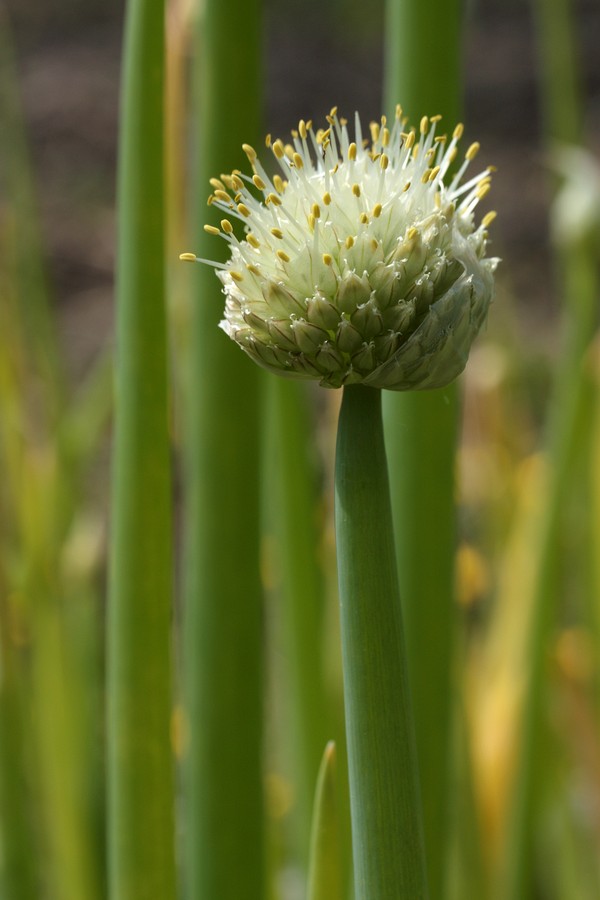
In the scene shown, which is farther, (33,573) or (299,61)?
(299,61)

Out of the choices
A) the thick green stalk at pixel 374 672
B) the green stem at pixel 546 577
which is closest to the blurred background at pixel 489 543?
the green stem at pixel 546 577

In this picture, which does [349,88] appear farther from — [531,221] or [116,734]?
[116,734]

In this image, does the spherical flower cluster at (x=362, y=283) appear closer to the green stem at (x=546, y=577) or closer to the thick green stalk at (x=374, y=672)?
the thick green stalk at (x=374, y=672)

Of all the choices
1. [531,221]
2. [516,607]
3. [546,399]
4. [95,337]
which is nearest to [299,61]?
[531,221]

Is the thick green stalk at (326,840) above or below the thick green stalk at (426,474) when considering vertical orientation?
below

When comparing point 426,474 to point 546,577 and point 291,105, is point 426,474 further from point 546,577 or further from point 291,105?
point 291,105

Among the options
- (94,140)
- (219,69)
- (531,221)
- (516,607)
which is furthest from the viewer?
(94,140)
